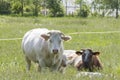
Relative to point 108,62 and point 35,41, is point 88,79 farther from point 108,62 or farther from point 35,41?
point 108,62

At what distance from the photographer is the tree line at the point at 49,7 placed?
272 ft

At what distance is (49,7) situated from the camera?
8594 cm

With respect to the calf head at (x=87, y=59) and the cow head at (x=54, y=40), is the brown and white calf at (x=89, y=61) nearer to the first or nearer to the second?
the calf head at (x=87, y=59)

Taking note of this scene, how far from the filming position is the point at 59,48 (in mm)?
10844

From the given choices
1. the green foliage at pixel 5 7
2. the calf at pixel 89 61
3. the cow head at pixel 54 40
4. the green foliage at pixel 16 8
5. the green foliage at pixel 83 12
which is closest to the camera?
the cow head at pixel 54 40

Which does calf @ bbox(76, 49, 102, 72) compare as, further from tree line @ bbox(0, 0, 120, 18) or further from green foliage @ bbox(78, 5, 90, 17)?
green foliage @ bbox(78, 5, 90, 17)

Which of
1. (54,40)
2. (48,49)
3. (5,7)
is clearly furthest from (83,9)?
(54,40)

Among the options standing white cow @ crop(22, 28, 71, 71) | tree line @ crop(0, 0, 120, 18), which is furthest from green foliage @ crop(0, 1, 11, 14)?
standing white cow @ crop(22, 28, 71, 71)

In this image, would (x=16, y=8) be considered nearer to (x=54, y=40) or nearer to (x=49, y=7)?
(x=49, y=7)

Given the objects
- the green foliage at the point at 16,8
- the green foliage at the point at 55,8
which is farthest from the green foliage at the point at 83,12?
the green foliage at the point at 16,8

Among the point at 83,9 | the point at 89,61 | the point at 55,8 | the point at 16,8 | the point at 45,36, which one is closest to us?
the point at 45,36

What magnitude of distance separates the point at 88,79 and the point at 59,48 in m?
2.19

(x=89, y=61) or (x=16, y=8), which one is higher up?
(x=89, y=61)

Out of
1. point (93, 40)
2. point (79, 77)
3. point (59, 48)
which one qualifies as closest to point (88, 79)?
point (79, 77)
